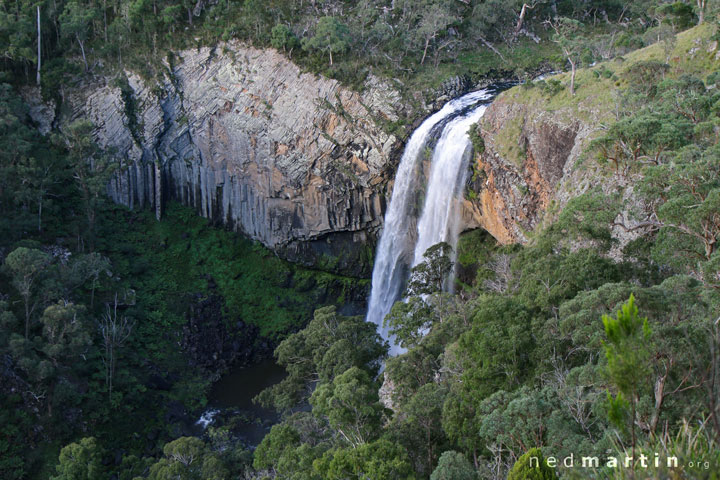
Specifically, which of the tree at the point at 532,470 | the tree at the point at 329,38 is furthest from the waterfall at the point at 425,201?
the tree at the point at 532,470

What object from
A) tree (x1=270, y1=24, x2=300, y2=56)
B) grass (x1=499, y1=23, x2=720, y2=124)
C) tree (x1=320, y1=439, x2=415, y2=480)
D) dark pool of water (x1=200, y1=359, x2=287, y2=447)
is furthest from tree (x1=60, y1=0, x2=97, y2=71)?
tree (x1=320, y1=439, x2=415, y2=480)

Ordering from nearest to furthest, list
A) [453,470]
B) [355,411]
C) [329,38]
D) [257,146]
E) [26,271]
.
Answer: [453,470]
[355,411]
[26,271]
[329,38]
[257,146]

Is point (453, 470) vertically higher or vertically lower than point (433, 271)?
lower

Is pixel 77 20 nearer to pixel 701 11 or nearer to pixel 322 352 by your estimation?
pixel 322 352

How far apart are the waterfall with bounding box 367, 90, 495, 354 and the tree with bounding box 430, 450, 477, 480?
713 inches

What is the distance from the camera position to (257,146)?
39688 millimetres

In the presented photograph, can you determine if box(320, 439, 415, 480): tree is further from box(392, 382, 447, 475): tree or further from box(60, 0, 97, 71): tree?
box(60, 0, 97, 71): tree

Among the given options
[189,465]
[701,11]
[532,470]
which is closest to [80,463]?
[189,465]

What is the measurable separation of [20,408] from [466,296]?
20868mm

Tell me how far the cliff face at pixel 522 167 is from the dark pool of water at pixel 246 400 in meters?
14.6

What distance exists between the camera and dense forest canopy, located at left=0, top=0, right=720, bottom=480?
1453cm

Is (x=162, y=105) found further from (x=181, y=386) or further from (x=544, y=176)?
(x=544, y=176)

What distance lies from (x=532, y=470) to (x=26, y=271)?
26.6 metres

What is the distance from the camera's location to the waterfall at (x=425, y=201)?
33.0 m
